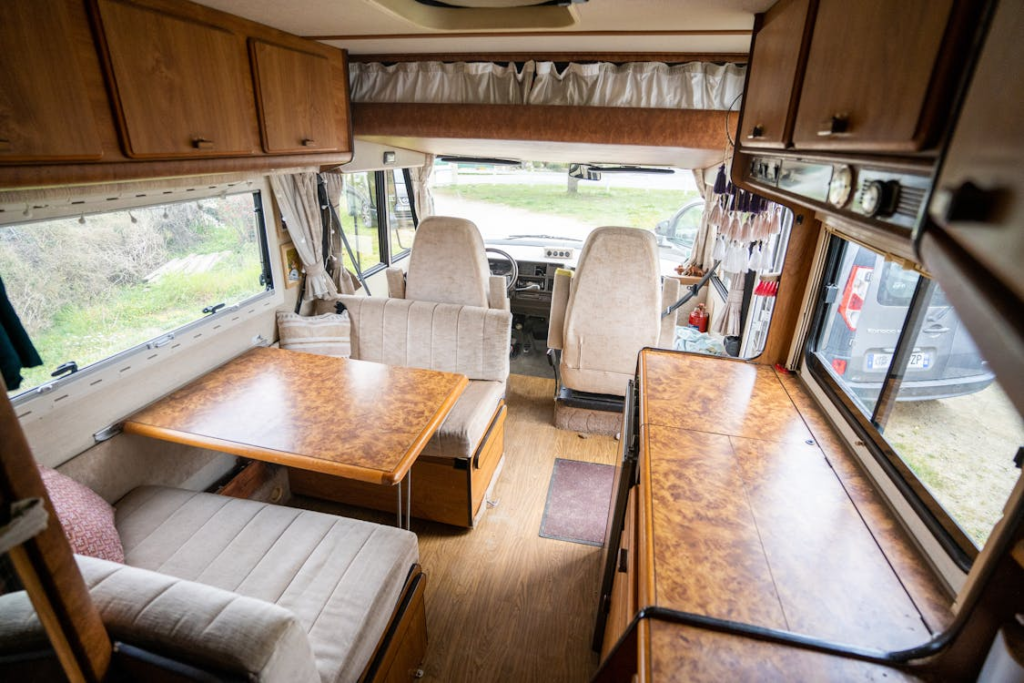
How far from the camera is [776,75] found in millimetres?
1199

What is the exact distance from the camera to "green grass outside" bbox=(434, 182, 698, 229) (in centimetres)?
457

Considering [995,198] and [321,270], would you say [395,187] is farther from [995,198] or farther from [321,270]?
[995,198]

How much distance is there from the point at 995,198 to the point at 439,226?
2.53 m

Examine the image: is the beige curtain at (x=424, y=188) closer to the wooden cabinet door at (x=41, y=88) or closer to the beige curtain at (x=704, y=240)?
the beige curtain at (x=704, y=240)

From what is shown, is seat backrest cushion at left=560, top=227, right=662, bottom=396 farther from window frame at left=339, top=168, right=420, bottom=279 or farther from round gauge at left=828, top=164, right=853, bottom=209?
window frame at left=339, top=168, right=420, bottom=279

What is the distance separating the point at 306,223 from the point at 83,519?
5.57ft

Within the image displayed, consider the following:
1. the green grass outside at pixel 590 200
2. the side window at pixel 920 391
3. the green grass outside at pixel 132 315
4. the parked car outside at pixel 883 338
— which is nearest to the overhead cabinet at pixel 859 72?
the side window at pixel 920 391

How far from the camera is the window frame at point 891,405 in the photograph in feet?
3.13

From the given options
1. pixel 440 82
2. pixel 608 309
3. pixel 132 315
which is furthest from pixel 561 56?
pixel 132 315

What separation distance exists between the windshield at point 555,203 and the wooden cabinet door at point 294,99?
2.10 m

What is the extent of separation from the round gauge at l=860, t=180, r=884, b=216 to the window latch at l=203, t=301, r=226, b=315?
7.72ft

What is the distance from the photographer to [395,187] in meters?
4.18

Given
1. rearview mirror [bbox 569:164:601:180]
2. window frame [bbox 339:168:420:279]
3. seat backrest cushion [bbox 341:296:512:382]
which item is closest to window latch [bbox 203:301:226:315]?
seat backrest cushion [bbox 341:296:512:382]

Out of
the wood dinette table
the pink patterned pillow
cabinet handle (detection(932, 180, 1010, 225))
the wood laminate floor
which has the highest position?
cabinet handle (detection(932, 180, 1010, 225))
